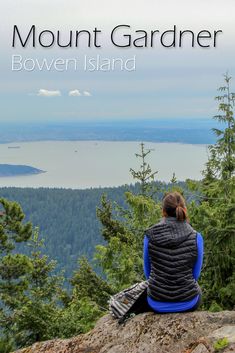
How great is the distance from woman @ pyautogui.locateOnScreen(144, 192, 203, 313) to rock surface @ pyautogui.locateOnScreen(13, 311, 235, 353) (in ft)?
0.56

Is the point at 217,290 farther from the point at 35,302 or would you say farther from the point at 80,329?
the point at 35,302

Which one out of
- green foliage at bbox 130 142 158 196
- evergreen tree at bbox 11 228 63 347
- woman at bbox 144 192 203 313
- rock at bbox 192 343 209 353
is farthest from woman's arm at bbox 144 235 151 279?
green foliage at bbox 130 142 158 196

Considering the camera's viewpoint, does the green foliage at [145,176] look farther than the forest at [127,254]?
Yes

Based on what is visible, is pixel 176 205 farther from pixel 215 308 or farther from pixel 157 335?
pixel 215 308

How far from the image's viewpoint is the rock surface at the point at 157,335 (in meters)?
5.59

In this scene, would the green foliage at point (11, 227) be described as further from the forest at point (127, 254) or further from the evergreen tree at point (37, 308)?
the evergreen tree at point (37, 308)

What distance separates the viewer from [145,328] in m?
6.04

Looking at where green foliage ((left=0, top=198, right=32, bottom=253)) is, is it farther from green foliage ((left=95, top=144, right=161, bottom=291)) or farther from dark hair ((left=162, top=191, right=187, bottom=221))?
dark hair ((left=162, top=191, right=187, bottom=221))

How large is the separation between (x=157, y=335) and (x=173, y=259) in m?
0.80

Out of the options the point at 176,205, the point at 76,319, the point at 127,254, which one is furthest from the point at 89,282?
the point at 176,205

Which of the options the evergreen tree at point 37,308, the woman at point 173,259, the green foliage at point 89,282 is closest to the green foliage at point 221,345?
the woman at point 173,259

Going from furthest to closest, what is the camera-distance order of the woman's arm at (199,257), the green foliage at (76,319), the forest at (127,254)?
1. the green foliage at (76,319)
2. the forest at (127,254)
3. the woman's arm at (199,257)

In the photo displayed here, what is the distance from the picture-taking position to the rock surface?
18.3 ft

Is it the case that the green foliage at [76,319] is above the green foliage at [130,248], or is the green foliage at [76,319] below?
below
